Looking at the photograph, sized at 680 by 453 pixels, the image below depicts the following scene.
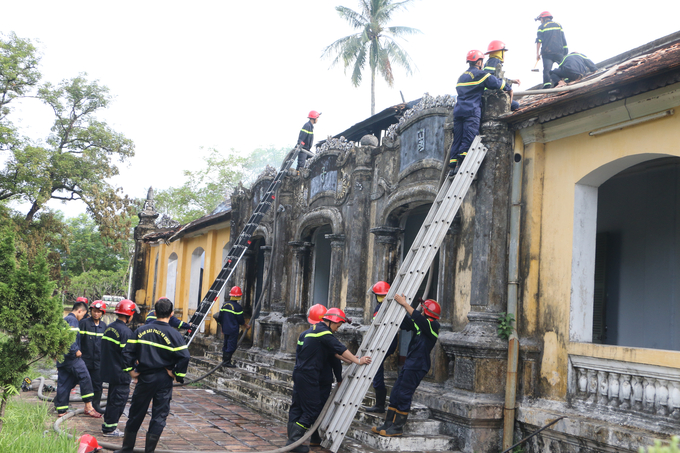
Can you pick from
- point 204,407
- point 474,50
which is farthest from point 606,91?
point 204,407

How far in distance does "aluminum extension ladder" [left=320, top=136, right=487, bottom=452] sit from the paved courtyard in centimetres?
52

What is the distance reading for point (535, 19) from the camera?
10055 mm

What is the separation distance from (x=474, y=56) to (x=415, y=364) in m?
4.50

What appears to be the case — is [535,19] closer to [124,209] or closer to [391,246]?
[391,246]

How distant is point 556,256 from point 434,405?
2.62 meters

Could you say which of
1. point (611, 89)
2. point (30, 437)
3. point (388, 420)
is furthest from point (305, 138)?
point (30, 437)

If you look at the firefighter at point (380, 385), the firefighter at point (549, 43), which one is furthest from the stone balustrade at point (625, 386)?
the firefighter at point (549, 43)

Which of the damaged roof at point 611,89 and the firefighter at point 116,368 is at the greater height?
the damaged roof at point 611,89

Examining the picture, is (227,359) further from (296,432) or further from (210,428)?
(296,432)

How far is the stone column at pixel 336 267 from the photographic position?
12.0 m

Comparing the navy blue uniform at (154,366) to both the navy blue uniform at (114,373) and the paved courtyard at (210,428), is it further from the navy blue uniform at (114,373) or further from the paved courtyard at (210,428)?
the navy blue uniform at (114,373)

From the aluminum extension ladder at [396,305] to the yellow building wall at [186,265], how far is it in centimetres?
1222

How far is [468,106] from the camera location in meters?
8.33

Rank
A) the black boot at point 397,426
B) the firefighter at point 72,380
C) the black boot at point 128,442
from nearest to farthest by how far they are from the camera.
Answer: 1. the black boot at point 128,442
2. the black boot at point 397,426
3. the firefighter at point 72,380
